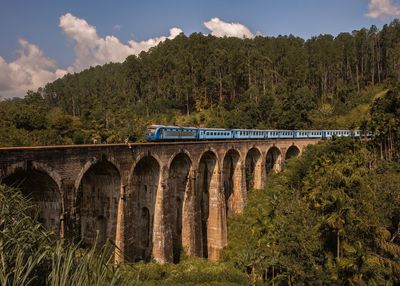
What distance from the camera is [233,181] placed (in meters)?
36.0

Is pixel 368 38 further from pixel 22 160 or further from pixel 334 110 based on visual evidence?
pixel 22 160

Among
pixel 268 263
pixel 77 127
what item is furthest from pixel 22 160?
pixel 77 127

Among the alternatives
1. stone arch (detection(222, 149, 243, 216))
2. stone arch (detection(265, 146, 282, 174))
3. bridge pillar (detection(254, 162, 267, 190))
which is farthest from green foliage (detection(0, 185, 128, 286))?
stone arch (detection(265, 146, 282, 174))

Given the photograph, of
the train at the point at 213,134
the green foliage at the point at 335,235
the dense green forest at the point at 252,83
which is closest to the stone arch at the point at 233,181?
the train at the point at 213,134

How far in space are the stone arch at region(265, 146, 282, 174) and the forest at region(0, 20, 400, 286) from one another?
12.7ft

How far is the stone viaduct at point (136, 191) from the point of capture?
47.8ft

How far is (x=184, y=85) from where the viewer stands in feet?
245

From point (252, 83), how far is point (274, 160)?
36255mm

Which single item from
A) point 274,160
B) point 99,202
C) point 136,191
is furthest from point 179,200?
point 274,160

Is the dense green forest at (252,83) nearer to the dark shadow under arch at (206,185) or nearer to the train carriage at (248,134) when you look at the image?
the train carriage at (248,134)

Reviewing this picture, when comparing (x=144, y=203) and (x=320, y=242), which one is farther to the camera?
(x=144, y=203)

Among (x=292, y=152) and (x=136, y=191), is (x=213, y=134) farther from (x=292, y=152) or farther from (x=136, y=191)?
(x=292, y=152)

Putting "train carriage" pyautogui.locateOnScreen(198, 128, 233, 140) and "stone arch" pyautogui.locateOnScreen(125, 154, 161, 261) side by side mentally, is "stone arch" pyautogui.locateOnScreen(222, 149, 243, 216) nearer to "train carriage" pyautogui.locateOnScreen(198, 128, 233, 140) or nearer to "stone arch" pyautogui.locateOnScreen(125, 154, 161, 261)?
"train carriage" pyautogui.locateOnScreen(198, 128, 233, 140)

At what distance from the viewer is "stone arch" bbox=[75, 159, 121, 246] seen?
752 inches
